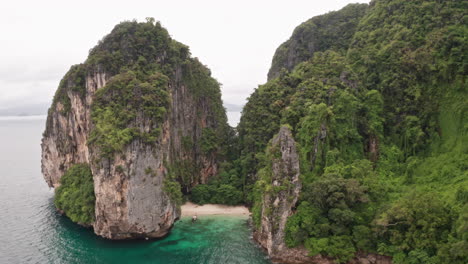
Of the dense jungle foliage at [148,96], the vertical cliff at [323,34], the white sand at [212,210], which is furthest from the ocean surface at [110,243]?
the vertical cliff at [323,34]

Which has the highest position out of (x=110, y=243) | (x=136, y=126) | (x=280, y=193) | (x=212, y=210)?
(x=136, y=126)

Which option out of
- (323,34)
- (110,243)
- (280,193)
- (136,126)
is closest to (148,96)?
(136,126)

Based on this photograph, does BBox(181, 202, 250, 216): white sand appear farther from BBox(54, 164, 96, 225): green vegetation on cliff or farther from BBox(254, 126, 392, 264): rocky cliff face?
BBox(54, 164, 96, 225): green vegetation on cliff

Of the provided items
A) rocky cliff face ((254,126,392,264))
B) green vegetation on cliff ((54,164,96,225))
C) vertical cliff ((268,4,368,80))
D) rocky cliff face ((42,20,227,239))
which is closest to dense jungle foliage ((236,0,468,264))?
rocky cliff face ((254,126,392,264))

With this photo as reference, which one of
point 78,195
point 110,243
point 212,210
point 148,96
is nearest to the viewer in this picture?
point 110,243

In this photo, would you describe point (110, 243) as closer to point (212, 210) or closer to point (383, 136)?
point (212, 210)

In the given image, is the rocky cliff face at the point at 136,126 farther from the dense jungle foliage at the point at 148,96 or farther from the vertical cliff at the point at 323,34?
the vertical cliff at the point at 323,34

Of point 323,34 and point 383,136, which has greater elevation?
point 323,34
